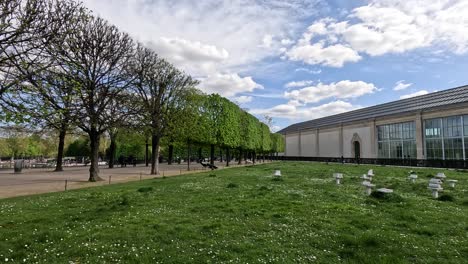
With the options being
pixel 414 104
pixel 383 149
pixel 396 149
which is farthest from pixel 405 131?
pixel 383 149

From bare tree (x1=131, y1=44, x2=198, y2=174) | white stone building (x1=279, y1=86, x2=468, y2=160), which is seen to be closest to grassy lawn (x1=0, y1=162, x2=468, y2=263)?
bare tree (x1=131, y1=44, x2=198, y2=174)

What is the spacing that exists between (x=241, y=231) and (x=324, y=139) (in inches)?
3358

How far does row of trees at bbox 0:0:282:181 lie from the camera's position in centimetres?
912

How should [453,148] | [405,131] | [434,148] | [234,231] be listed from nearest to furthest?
[234,231]
[453,148]
[434,148]
[405,131]

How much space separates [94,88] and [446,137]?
5436cm

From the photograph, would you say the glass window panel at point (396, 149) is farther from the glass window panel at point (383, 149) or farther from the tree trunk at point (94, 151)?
the tree trunk at point (94, 151)

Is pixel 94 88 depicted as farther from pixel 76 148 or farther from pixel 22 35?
pixel 76 148

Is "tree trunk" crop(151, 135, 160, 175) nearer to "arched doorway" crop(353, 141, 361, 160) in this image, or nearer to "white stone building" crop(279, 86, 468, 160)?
"white stone building" crop(279, 86, 468, 160)

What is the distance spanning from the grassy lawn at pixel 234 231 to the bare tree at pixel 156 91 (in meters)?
16.6

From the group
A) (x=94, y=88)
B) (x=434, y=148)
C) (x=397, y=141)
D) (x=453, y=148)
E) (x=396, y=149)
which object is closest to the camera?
(x=94, y=88)

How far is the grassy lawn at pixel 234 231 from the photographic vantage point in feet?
20.3

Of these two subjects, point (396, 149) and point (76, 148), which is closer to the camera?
point (396, 149)

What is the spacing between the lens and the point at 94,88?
72.1 feet

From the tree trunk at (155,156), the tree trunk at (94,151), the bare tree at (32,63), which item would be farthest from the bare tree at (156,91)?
the bare tree at (32,63)
